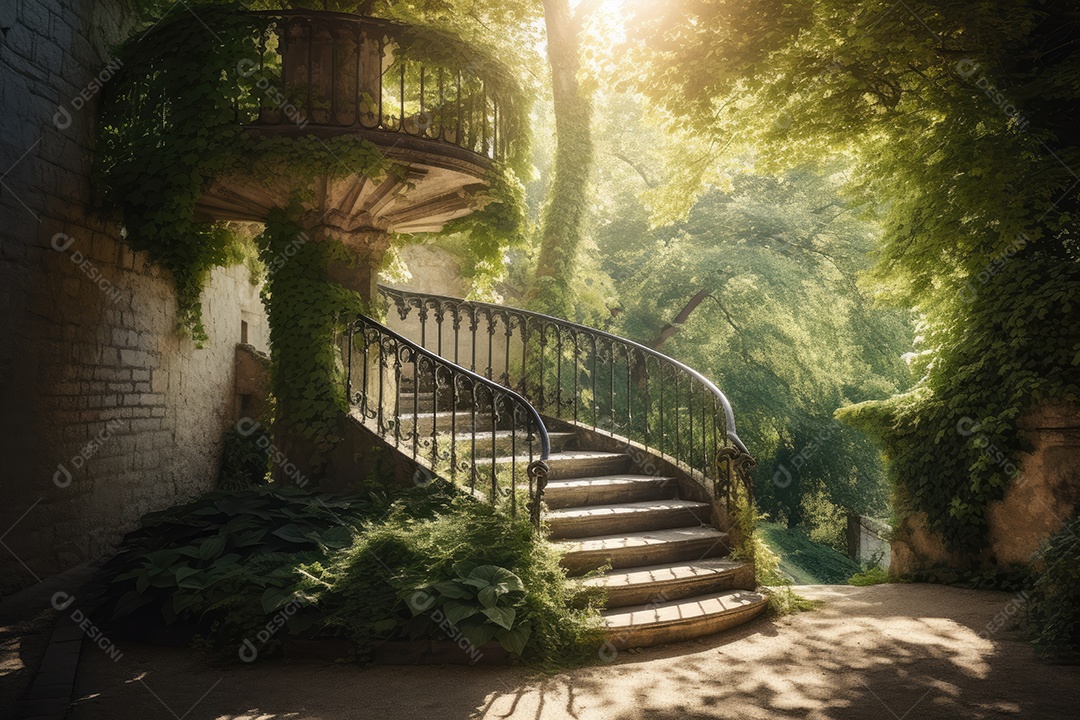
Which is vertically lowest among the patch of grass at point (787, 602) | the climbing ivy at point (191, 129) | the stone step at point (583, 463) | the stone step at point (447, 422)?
the patch of grass at point (787, 602)

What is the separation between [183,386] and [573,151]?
627cm

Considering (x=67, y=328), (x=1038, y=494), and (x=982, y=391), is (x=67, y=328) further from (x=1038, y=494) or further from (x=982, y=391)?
(x=1038, y=494)

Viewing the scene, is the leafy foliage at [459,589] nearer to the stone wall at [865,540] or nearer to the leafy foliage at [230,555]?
the leafy foliage at [230,555]

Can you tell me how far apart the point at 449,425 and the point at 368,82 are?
339 cm

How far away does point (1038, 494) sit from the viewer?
657 centimetres

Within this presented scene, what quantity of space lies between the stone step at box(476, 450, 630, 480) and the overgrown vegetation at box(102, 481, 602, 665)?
156 centimetres

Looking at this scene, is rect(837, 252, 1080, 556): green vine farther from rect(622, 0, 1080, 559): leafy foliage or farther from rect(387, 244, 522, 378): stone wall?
rect(387, 244, 522, 378): stone wall

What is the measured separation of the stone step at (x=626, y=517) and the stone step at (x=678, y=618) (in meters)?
0.86

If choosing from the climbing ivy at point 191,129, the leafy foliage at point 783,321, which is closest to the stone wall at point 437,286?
the leafy foliage at point 783,321

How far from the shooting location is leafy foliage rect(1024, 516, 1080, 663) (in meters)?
4.66

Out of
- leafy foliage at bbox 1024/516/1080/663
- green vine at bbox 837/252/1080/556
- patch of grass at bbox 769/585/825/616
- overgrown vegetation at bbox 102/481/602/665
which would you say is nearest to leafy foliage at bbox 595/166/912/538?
green vine at bbox 837/252/1080/556

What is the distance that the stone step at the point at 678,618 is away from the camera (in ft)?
A: 16.3

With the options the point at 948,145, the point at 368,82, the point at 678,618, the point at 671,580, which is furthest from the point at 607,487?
the point at 948,145

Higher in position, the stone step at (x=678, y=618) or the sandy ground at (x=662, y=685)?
the stone step at (x=678, y=618)
